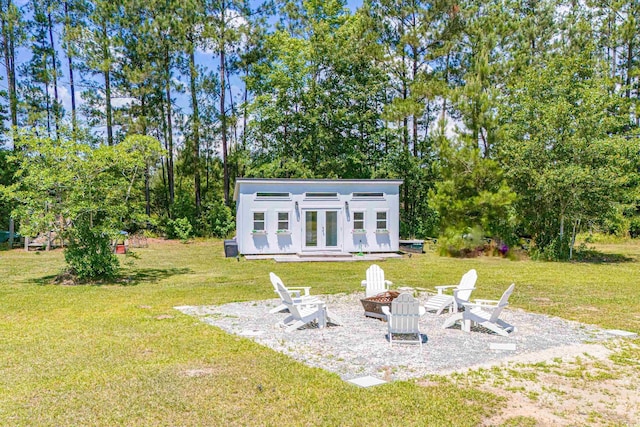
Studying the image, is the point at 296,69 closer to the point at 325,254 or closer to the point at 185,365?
the point at 325,254

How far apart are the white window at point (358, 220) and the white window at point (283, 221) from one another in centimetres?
269

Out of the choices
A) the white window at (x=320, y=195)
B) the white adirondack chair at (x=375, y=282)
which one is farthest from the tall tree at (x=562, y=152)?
the white adirondack chair at (x=375, y=282)

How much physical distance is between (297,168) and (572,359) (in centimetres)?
2279

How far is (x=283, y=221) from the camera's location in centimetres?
1986

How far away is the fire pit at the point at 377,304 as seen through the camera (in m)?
8.33

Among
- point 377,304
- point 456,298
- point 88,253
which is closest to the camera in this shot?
point 377,304

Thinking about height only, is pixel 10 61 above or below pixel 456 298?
above

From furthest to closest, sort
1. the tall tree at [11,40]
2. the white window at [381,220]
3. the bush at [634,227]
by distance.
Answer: the tall tree at [11,40] → the bush at [634,227] → the white window at [381,220]

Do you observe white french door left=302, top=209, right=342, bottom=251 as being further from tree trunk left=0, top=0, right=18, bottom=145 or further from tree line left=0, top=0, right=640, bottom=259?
tree trunk left=0, top=0, right=18, bottom=145

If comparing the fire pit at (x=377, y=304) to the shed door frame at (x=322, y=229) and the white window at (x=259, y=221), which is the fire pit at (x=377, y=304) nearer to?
the shed door frame at (x=322, y=229)

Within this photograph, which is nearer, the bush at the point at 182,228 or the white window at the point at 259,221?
the white window at the point at 259,221

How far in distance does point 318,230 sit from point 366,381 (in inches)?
580

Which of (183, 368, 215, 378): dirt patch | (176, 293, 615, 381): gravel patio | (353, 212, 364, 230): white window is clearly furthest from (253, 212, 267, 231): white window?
(183, 368, 215, 378): dirt patch

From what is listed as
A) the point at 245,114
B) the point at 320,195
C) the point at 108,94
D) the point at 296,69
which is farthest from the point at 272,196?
the point at 108,94
